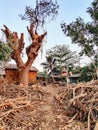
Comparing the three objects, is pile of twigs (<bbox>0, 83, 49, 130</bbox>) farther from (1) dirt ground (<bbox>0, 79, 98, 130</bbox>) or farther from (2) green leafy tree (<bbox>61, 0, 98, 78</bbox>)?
(2) green leafy tree (<bbox>61, 0, 98, 78</bbox>)

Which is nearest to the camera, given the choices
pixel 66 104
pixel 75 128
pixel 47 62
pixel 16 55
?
pixel 75 128

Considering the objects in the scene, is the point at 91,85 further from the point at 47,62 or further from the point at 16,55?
the point at 47,62

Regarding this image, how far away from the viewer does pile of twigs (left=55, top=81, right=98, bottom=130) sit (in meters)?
6.07

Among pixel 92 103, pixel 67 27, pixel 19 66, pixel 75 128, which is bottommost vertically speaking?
pixel 75 128

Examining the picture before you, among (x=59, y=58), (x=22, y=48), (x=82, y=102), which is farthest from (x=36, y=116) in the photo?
(x=59, y=58)

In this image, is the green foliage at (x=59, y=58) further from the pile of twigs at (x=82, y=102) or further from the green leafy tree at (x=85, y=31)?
the pile of twigs at (x=82, y=102)

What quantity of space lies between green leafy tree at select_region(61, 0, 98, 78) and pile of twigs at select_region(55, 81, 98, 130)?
15551 mm

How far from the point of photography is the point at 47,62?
40.5 metres

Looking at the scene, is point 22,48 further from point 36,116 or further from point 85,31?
point 36,116

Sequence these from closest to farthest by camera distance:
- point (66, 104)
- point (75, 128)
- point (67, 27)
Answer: point (75, 128) → point (66, 104) → point (67, 27)

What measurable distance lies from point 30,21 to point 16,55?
339 centimetres

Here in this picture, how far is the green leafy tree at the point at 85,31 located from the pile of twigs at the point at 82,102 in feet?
51.0

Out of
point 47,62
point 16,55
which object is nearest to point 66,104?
point 16,55

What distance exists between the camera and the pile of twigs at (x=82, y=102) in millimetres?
6066
